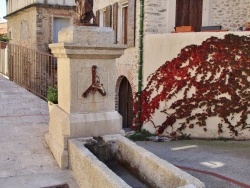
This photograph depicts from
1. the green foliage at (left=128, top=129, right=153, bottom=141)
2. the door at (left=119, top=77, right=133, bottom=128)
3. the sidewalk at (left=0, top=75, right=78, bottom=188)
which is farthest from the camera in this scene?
the door at (left=119, top=77, right=133, bottom=128)

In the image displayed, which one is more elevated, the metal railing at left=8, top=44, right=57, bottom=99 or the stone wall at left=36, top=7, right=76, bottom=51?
the stone wall at left=36, top=7, right=76, bottom=51

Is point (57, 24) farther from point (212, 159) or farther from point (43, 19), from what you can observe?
point (212, 159)

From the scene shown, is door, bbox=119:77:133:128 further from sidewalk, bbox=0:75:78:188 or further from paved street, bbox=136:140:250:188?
sidewalk, bbox=0:75:78:188

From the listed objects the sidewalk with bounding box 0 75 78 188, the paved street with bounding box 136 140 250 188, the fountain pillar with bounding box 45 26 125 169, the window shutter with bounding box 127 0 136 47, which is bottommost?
the paved street with bounding box 136 140 250 188

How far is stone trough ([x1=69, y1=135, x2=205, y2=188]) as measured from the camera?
310 centimetres

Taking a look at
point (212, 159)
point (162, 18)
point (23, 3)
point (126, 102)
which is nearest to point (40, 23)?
point (23, 3)

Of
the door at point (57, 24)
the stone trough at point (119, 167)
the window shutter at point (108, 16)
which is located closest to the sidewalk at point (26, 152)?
the stone trough at point (119, 167)

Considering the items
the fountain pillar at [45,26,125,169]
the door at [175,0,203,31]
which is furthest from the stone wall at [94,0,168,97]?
the fountain pillar at [45,26,125,169]

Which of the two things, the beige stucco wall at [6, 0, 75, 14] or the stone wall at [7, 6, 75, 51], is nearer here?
the stone wall at [7, 6, 75, 51]

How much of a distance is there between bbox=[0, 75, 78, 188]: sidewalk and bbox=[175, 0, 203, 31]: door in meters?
6.12

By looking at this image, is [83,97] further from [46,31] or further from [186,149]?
[46,31]

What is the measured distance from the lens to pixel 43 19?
689 inches

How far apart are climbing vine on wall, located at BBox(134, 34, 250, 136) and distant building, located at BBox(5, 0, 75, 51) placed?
987 cm

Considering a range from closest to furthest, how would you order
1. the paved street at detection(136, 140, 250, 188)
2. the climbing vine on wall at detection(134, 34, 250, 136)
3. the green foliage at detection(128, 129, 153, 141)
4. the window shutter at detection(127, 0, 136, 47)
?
the paved street at detection(136, 140, 250, 188) < the climbing vine on wall at detection(134, 34, 250, 136) < the green foliage at detection(128, 129, 153, 141) < the window shutter at detection(127, 0, 136, 47)
